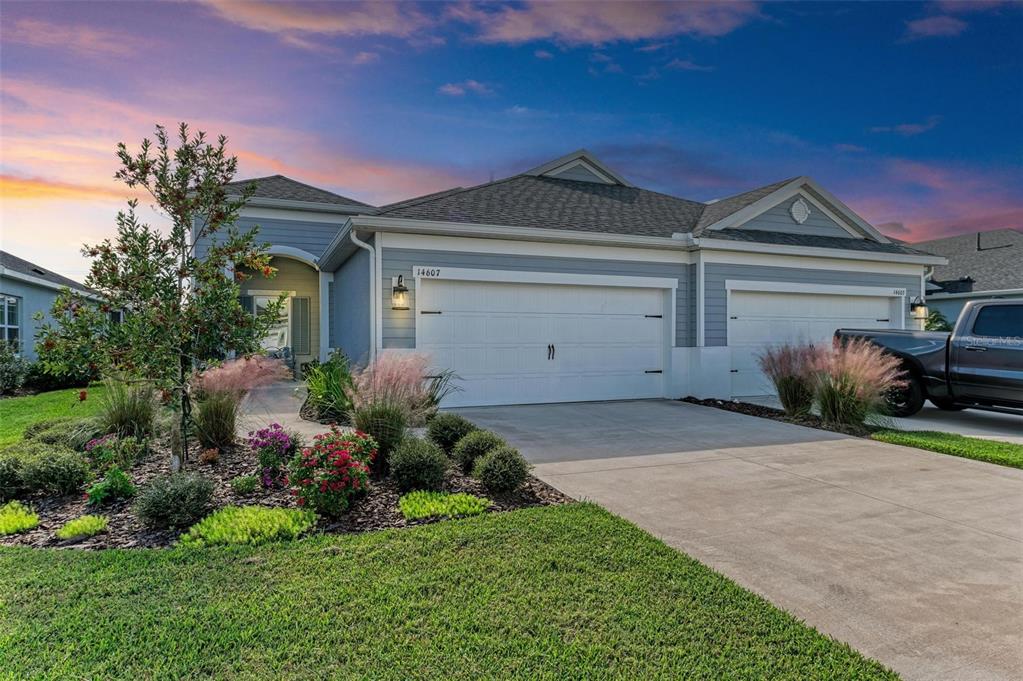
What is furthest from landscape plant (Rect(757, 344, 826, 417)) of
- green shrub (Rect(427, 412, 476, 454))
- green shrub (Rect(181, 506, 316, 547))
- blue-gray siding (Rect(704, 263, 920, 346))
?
green shrub (Rect(181, 506, 316, 547))

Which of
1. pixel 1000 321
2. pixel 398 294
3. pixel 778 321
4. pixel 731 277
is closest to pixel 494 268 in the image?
pixel 398 294

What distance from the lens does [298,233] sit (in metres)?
13.2

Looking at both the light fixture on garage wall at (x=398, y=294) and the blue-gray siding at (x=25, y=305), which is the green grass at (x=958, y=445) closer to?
the light fixture on garage wall at (x=398, y=294)

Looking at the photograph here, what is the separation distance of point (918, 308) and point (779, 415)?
6096 millimetres

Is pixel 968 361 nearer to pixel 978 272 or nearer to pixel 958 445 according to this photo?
pixel 958 445

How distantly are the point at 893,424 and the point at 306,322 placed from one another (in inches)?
516

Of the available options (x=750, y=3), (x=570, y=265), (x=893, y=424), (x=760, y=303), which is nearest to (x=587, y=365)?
(x=570, y=265)

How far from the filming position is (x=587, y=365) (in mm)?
9914

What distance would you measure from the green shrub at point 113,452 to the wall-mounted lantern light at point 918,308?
14099mm

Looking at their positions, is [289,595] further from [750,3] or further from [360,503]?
[750,3]

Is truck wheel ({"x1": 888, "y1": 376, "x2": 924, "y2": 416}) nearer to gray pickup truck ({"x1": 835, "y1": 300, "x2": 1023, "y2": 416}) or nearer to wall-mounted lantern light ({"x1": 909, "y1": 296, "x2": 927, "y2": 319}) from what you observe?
gray pickup truck ({"x1": 835, "y1": 300, "x2": 1023, "y2": 416})

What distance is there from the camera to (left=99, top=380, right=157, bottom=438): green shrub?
5453mm

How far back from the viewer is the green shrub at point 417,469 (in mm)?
4199

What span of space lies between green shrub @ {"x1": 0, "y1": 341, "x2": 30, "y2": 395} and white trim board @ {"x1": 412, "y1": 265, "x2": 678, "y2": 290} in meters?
9.22
